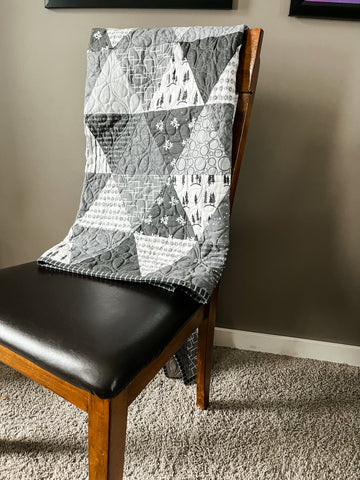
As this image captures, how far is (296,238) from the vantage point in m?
1.16

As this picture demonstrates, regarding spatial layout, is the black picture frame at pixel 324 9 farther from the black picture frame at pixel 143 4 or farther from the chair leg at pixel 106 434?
the chair leg at pixel 106 434

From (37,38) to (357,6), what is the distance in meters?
0.94

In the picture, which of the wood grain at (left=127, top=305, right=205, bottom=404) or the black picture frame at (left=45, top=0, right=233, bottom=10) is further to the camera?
the black picture frame at (left=45, top=0, right=233, bottom=10)

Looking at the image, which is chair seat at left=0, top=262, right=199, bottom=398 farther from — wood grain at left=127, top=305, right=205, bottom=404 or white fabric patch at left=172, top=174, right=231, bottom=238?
white fabric patch at left=172, top=174, right=231, bottom=238

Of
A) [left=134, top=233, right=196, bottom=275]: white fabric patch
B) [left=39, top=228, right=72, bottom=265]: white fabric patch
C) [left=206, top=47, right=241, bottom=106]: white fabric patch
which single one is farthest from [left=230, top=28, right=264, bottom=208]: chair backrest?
[left=39, top=228, right=72, bottom=265]: white fabric patch

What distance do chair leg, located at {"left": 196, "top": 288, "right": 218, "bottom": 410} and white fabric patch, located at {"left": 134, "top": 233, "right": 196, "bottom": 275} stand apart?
0.48 feet

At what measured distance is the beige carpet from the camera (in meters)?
0.83

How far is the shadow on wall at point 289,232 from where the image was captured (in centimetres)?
108

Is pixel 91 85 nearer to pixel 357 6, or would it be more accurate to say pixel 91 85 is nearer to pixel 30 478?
pixel 357 6

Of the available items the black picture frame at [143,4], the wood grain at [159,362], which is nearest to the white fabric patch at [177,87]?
the black picture frame at [143,4]

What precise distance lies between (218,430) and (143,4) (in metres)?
1.20

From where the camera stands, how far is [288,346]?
1258 mm

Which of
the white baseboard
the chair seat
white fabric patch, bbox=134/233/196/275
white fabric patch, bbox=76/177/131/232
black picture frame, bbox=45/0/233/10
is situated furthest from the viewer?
the white baseboard

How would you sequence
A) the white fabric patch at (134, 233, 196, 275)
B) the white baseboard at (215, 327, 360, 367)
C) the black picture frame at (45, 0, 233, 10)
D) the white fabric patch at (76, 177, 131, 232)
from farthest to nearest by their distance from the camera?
the white baseboard at (215, 327, 360, 367), the black picture frame at (45, 0, 233, 10), the white fabric patch at (76, 177, 131, 232), the white fabric patch at (134, 233, 196, 275)
